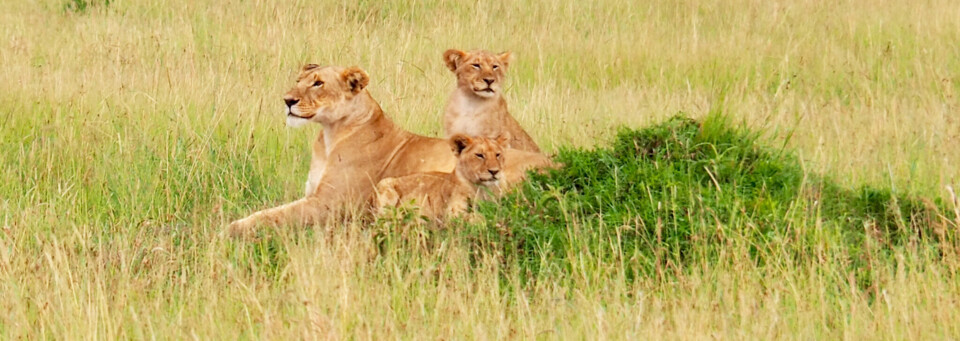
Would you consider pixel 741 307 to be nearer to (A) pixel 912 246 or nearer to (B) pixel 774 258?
(B) pixel 774 258

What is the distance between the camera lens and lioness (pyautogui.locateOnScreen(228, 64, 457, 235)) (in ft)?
23.6

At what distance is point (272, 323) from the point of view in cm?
462

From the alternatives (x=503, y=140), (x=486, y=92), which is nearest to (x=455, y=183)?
(x=503, y=140)

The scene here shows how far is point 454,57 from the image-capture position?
27.3 ft

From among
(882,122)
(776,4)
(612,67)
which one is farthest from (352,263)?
(776,4)

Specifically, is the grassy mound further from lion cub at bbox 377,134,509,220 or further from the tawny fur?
the tawny fur

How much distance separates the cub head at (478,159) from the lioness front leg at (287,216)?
0.83 m

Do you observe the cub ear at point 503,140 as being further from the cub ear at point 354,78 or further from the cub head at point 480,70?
the cub head at point 480,70

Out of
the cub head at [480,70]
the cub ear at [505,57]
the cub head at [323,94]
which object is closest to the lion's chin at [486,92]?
the cub head at [480,70]

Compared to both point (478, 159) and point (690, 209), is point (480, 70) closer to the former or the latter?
point (478, 159)

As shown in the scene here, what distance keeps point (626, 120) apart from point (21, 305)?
4.89m

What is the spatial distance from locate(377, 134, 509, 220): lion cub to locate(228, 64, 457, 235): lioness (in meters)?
0.30

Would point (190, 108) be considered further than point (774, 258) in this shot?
Yes

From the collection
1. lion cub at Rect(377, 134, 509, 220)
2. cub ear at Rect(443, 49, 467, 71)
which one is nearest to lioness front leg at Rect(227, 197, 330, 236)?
lion cub at Rect(377, 134, 509, 220)
